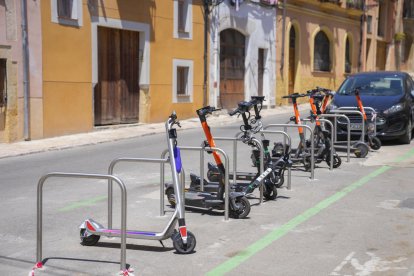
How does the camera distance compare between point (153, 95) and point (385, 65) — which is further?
point (385, 65)

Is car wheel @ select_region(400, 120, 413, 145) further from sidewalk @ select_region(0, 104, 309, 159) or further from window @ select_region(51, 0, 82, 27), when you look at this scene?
window @ select_region(51, 0, 82, 27)

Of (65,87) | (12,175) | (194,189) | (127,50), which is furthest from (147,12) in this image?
(194,189)

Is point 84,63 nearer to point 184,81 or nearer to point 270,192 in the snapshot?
point 184,81

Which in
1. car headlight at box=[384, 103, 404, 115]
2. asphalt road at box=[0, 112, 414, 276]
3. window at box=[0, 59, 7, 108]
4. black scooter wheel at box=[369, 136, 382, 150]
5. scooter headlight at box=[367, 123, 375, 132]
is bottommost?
asphalt road at box=[0, 112, 414, 276]

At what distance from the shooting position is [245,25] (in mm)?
25297

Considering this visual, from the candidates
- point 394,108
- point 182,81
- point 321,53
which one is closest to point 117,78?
point 182,81

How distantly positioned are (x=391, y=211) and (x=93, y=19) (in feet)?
40.1

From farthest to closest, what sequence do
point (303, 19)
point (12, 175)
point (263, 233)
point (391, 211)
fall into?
point (303, 19), point (12, 175), point (391, 211), point (263, 233)

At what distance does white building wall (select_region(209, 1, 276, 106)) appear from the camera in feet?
76.8

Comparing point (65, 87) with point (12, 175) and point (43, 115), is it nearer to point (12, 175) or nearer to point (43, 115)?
point (43, 115)

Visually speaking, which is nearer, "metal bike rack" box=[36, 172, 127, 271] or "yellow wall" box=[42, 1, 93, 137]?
"metal bike rack" box=[36, 172, 127, 271]

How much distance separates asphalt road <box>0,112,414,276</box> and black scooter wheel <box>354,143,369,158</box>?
2.65 feet

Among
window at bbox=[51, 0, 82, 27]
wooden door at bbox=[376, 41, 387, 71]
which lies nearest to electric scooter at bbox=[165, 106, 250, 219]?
window at bbox=[51, 0, 82, 27]

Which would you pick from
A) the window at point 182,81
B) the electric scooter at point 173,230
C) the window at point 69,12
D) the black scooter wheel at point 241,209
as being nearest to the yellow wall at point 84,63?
the window at point 69,12
